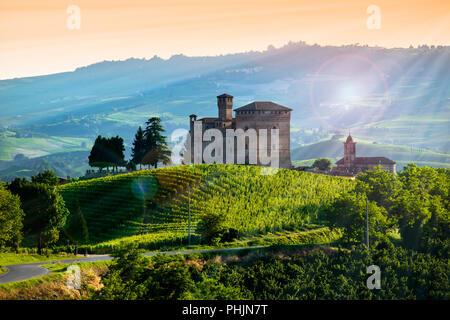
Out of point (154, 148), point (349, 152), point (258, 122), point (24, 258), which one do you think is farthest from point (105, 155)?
point (349, 152)

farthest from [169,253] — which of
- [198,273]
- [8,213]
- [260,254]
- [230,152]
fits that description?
[230,152]

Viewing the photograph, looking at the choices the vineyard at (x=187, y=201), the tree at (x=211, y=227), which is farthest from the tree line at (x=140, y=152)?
the tree at (x=211, y=227)

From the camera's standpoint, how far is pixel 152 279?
152 feet

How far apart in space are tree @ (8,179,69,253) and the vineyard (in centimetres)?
287

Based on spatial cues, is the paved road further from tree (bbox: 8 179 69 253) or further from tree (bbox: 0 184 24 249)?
tree (bbox: 8 179 69 253)

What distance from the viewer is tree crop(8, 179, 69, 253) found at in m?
55.9

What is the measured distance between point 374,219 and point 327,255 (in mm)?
8594

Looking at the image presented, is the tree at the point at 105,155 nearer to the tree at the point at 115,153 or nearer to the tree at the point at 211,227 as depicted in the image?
the tree at the point at 115,153

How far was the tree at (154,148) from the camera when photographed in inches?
4345

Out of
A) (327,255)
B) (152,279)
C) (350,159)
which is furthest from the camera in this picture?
(350,159)

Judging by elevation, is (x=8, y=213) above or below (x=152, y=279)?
above
